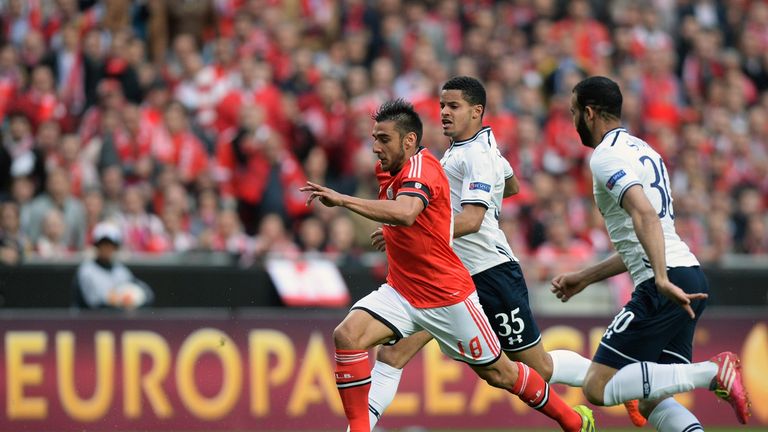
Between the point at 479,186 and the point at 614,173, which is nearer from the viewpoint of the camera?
the point at 614,173

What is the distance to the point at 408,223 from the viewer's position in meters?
7.95

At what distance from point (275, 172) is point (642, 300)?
730 centimetres

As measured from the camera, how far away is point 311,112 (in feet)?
52.4

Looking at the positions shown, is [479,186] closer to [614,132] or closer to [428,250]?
[428,250]

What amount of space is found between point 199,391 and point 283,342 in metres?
0.96

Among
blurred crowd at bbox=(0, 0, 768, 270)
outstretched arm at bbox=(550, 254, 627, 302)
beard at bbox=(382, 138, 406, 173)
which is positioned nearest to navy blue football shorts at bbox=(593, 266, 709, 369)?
outstretched arm at bbox=(550, 254, 627, 302)

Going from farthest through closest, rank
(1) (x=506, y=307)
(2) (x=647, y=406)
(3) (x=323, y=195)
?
(1) (x=506, y=307) → (2) (x=647, y=406) → (3) (x=323, y=195)

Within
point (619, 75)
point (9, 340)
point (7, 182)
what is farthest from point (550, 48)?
point (9, 340)

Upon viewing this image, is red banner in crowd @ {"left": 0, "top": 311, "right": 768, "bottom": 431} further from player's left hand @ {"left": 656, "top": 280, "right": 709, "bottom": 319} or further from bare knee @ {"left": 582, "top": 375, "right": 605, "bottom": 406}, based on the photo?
player's left hand @ {"left": 656, "top": 280, "right": 709, "bottom": 319}

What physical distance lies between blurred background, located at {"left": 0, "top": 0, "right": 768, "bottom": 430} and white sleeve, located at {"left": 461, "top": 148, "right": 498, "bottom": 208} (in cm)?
479

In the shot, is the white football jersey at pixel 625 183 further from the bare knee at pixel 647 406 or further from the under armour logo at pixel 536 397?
the under armour logo at pixel 536 397

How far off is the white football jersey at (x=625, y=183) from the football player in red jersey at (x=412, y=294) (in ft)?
3.17

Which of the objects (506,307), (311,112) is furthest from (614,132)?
(311,112)

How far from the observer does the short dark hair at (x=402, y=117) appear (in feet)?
27.4
